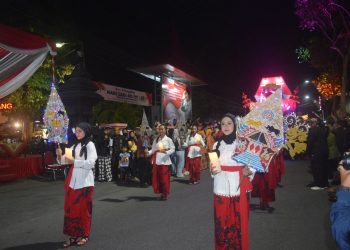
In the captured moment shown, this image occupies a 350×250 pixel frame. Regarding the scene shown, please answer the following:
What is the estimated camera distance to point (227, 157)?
485 cm

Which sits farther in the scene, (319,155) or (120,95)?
(120,95)

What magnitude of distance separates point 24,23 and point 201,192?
913 cm

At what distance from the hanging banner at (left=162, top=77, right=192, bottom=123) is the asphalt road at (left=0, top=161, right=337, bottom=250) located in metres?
10.3

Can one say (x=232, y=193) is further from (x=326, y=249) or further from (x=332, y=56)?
(x=332, y=56)

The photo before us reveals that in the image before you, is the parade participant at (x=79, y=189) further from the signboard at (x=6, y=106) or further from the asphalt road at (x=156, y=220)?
the signboard at (x=6, y=106)

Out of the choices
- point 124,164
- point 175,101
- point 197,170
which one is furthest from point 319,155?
point 175,101

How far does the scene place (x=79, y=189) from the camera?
5.76 meters

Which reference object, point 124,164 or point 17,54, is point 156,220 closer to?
A: point 17,54

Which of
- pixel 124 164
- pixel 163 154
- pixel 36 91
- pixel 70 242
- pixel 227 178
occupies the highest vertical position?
pixel 36 91

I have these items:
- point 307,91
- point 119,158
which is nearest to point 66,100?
point 119,158

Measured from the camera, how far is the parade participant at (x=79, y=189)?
5738mm

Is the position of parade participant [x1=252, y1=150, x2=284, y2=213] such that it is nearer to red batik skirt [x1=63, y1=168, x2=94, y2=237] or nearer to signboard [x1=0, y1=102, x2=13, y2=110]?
red batik skirt [x1=63, y1=168, x2=94, y2=237]

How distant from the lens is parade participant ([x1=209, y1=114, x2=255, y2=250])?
476 cm

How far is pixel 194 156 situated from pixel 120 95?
6.90 m
